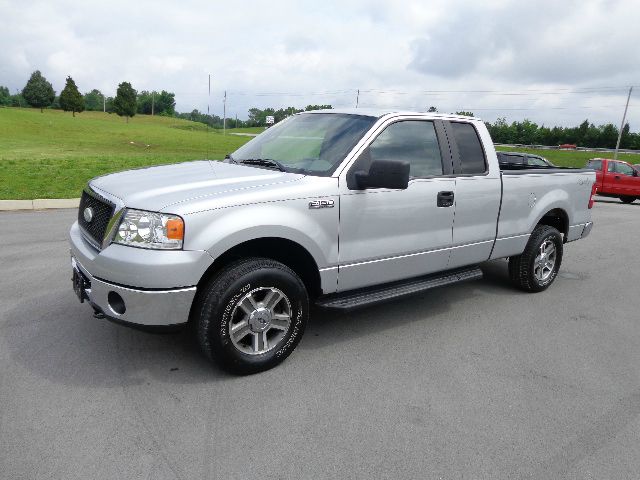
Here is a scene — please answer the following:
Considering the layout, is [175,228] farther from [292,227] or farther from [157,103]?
[157,103]

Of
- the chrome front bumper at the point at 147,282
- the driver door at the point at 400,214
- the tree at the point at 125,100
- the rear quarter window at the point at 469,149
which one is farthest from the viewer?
the tree at the point at 125,100

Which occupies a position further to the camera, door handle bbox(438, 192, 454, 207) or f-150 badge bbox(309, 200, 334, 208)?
door handle bbox(438, 192, 454, 207)

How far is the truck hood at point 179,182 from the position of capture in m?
3.15

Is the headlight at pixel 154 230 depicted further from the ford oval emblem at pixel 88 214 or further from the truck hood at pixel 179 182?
the ford oval emblem at pixel 88 214

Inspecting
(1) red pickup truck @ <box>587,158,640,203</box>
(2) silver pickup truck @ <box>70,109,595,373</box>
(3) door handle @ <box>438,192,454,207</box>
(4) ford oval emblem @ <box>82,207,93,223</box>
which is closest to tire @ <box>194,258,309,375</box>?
(2) silver pickup truck @ <box>70,109,595,373</box>

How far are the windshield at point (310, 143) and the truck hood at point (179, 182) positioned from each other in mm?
225

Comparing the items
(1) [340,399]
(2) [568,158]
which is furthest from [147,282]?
(2) [568,158]

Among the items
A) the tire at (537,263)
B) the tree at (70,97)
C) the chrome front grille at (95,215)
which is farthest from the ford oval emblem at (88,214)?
the tree at (70,97)

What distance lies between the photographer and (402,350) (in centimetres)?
401

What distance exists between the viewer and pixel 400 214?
400 centimetres

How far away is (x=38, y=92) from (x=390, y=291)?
111 metres

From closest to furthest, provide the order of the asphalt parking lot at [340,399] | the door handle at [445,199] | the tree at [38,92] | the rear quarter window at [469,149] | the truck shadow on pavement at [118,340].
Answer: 1. the asphalt parking lot at [340,399]
2. the truck shadow on pavement at [118,340]
3. the door handle at [445,199]
4. the rear quarter window at [469,149]
5. the tree at [38,92]

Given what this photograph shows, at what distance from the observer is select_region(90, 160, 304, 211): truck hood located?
10.3 feet

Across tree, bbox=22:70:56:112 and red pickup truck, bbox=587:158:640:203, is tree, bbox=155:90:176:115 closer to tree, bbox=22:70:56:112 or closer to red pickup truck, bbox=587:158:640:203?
tree, bbox=22:70:56:112
